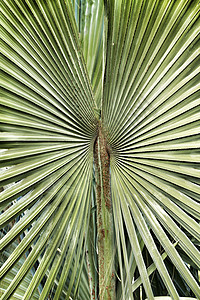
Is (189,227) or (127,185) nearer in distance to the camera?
(189,227)

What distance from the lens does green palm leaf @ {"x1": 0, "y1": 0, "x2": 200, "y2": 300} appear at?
605mm

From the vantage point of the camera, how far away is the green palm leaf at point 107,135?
1.98 feet

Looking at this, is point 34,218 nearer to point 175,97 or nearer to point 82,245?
point 82,245

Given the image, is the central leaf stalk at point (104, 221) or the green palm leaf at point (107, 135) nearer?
the green palm leaf at point (107, 135)

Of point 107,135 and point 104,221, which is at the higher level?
point 107,135

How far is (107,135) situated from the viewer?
31.6 inches

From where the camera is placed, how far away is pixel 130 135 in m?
0.74

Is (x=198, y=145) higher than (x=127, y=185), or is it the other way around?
(x=198, y=145)

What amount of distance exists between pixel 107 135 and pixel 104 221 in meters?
0.24

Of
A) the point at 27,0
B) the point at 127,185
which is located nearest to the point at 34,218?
the point at 127,185

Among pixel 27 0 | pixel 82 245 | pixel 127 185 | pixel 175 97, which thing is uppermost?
pixel 27 0

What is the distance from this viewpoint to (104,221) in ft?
2.45

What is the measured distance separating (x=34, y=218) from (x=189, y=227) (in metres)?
0.34

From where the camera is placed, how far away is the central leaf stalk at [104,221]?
709mm
